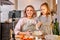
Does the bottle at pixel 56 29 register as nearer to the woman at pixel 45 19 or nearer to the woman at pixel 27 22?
the woman at pixel 45 19

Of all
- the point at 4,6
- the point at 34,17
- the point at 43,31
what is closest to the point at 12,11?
the point at 4,6

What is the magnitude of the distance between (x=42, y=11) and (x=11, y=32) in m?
0.29

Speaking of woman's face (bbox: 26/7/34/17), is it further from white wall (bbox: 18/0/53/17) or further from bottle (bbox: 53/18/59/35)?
bottle (bbox: 53/18/59/35)

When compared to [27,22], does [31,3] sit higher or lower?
higher

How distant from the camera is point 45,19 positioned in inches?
39.5

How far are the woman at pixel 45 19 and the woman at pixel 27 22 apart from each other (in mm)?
56

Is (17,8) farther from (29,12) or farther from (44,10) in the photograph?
(44,10)

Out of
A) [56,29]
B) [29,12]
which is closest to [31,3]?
[29,12]

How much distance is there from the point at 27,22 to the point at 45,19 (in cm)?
14

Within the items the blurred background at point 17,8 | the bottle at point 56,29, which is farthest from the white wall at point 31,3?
the bottle at point 56,29

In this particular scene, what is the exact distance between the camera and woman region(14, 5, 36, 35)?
997mm

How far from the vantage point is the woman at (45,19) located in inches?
39.1

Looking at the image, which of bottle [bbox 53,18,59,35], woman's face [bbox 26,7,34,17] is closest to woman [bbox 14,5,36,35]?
woman's face [bbox 26,7,34,17]

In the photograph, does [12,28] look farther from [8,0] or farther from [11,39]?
[8,0]
